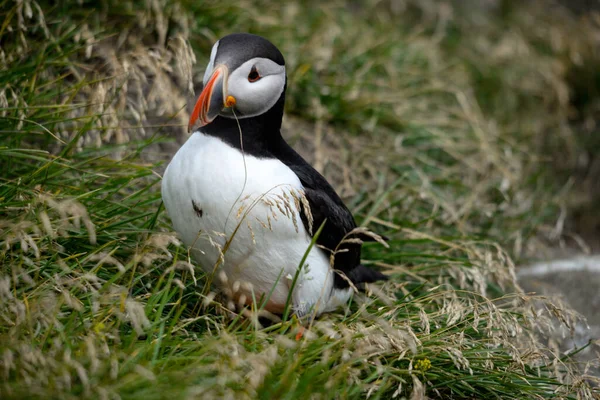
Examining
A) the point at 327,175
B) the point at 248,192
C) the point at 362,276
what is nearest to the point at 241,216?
the point at 248,192

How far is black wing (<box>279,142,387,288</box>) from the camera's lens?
2.89 metres

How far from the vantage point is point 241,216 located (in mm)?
2639

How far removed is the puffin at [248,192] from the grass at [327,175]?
157 mm

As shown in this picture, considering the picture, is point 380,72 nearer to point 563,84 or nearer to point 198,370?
point 563,84

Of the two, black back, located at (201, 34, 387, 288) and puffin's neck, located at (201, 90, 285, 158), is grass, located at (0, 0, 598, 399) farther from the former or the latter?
puffin's neck, located at (201, 90, 285, 158)

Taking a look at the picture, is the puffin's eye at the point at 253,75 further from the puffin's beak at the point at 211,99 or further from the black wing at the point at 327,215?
the black wing at the point at 327,215

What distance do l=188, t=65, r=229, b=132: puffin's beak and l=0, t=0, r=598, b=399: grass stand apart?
0.45 meters

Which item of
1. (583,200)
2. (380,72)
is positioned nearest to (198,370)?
(380,72)

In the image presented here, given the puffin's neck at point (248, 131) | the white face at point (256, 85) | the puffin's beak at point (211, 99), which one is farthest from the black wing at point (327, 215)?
the puffin's beak at point (211, 99)

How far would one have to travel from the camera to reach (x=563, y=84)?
6.20 metres

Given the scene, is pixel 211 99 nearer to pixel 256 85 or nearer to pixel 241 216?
pixel 256 85

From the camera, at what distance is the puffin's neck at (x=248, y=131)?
2713mm

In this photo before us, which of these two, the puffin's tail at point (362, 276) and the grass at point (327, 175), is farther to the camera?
the puffin's tail at point (362, 276)

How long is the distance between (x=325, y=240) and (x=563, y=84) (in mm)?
4101
